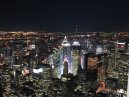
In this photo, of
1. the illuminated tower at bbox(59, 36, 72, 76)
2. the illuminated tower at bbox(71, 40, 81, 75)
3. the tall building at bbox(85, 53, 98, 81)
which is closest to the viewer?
the tall building at bbox(85, 53, 98, 81)

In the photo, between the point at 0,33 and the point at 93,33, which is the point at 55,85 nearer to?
the point at 0,33

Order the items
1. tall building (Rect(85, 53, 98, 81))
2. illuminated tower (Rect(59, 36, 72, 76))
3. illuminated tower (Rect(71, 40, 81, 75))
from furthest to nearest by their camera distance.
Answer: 1. illuminated tower (Rect(59, 36, 72, 76))
2. illuminated tower (Rect(71, 40, 81, 75))
3. tall building (Rect(85, 53, 98, 81))

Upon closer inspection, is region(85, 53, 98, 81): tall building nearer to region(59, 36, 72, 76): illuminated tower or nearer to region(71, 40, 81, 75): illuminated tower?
region(71, 40, 81, 75): illuminated tower

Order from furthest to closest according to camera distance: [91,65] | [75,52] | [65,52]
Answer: [65,52] → [75,52] → [91,65]

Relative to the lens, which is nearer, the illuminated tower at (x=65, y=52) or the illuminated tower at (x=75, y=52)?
the illuminated tower at (x=75, y=52)

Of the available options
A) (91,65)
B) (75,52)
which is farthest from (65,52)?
(91,65)

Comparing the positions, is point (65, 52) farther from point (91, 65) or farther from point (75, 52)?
point (91, 65)

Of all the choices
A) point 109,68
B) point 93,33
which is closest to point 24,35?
point 93,33

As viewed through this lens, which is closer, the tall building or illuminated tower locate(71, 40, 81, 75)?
the tall building

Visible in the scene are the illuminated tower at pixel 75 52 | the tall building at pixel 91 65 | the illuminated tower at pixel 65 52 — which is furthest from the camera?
the illuminated tower at pixel 65 52

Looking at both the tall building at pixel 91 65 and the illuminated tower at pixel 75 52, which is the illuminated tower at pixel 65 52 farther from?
the tall building at pixel 91 65

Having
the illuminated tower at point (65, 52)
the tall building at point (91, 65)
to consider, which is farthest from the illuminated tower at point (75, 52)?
the tall building at point (91, 65)

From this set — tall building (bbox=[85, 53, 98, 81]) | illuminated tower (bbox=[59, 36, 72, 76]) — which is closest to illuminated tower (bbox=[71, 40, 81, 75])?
illuminated tower (bbox=[59, 36, 72, 76])
